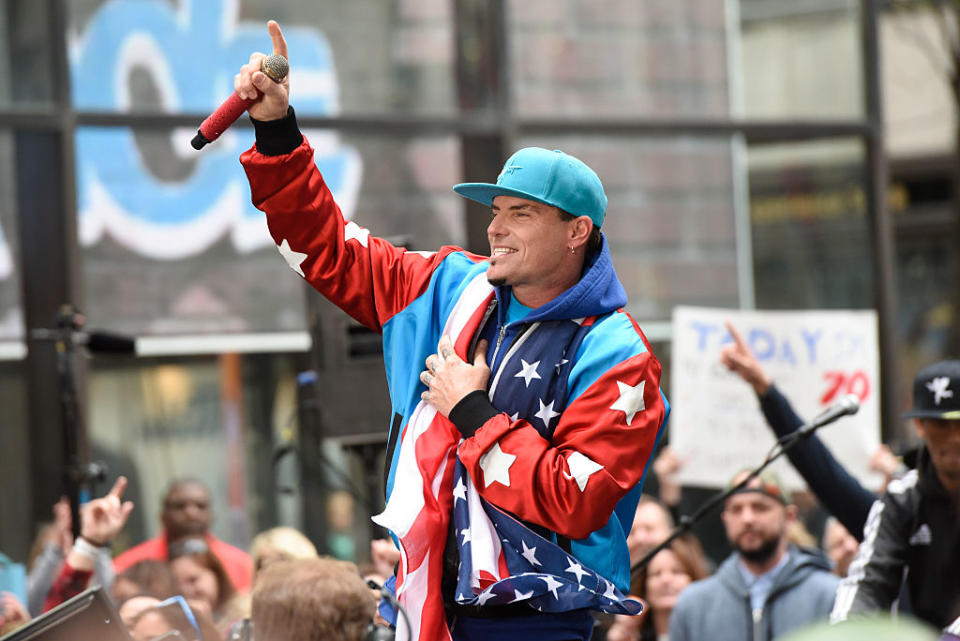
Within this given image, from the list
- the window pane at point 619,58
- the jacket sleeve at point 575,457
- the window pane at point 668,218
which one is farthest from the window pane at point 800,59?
the jacket sleeve at point 575,457

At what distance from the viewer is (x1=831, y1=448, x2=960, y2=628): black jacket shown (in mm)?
4402

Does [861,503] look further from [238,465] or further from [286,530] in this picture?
[238,465]

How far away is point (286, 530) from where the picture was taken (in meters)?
6.94

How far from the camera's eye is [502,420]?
3236 mm

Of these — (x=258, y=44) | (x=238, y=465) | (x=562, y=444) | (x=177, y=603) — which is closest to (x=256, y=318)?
(x=238, y=465)

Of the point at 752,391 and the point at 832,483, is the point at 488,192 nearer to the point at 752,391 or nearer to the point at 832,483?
the point at 832,483

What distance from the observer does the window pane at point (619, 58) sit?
8922 millimetres

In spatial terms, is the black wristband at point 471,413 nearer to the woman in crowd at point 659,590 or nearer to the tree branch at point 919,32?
the woman in crowd at point 659,590

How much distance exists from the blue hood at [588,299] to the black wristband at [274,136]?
0.71 m

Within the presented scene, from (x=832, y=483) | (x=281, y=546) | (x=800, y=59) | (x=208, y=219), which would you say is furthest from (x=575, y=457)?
(x=800, y=59)

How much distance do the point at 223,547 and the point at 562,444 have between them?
170 inches

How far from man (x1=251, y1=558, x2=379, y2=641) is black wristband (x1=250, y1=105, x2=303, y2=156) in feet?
3.85

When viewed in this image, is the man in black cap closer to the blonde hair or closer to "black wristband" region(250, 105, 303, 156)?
"black wristband" region(250, 105, 303, 156)

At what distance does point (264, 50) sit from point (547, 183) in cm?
524
